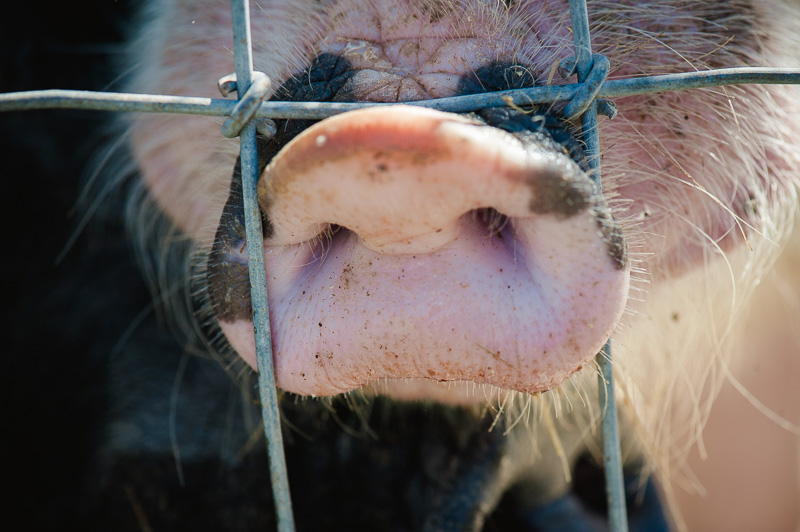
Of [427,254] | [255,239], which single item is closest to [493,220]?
[427,254]

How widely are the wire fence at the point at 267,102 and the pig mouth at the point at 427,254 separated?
0.6 inches

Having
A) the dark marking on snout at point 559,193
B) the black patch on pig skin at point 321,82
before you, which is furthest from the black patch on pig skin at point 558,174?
the black patch on pig skin at point 321,82

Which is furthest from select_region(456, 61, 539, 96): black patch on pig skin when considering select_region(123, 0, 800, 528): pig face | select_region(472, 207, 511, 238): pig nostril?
select_region(472, 207, 511, 238): pig nostril

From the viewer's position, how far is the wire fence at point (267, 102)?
0.47m

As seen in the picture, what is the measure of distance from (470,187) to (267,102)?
171mm

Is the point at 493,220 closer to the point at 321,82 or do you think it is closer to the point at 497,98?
the point at 497,98

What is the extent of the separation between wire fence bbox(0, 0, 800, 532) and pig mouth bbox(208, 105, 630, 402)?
2 centimetres

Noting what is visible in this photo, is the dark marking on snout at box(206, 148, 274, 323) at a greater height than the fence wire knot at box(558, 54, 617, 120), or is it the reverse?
the fence wire knot at box(558, 54, 617, 120)

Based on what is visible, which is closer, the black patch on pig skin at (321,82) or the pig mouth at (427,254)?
the pig mouth at (427,254)

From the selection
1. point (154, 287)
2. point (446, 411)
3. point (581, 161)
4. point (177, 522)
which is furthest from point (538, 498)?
point (581, 161)

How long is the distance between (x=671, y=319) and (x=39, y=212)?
0.99 m

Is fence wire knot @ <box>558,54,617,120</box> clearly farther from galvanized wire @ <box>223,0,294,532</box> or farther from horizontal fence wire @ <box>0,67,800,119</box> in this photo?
galvanized wire @ <box>223,0,294,532</box>

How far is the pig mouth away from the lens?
0.44m

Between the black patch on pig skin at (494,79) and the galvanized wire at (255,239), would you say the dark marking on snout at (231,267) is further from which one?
the black patch on pig skin at (494,79)
